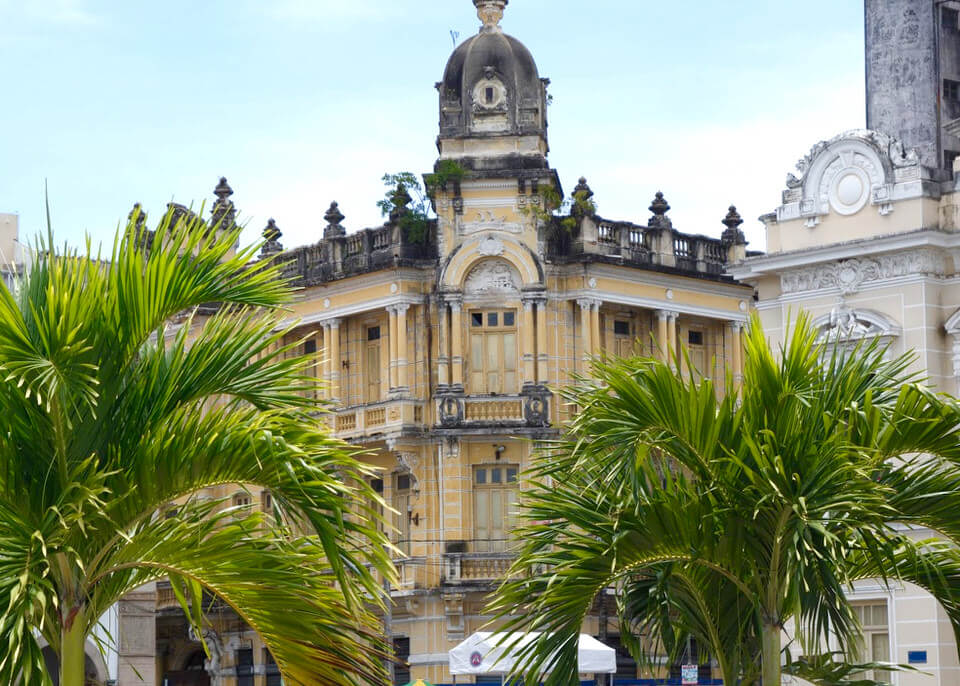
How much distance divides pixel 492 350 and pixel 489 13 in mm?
7427

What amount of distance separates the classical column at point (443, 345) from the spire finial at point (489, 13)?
6217 millimetres

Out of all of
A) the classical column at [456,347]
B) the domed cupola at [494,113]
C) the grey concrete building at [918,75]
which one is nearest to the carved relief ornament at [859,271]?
the grey concrete building at [918,75]

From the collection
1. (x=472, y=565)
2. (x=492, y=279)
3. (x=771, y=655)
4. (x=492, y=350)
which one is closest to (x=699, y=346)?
(x=492, y=350)

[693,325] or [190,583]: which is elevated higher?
[693,325]

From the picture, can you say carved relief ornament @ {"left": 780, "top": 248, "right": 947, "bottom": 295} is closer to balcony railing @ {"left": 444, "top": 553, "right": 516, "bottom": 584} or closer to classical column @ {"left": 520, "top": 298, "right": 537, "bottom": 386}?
classical column @ {"left": 520, "top": 298, "right": 537, "bottom": 386}

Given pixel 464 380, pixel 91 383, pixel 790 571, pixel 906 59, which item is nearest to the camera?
pixel 91 383

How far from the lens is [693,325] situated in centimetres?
4241

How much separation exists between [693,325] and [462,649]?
15416 millimetres

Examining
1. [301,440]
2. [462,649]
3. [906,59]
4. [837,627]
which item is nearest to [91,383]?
[301,440]

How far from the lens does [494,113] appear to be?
39875mm

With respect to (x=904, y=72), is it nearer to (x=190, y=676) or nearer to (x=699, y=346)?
(x=699, y=346)

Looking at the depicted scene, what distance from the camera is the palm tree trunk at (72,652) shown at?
10.6 m

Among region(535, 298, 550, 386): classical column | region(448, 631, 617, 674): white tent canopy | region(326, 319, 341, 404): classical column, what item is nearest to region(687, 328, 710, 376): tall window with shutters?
region(535, 298, 550, 386): classical column

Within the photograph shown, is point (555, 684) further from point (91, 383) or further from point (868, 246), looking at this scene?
point (868, 246)
